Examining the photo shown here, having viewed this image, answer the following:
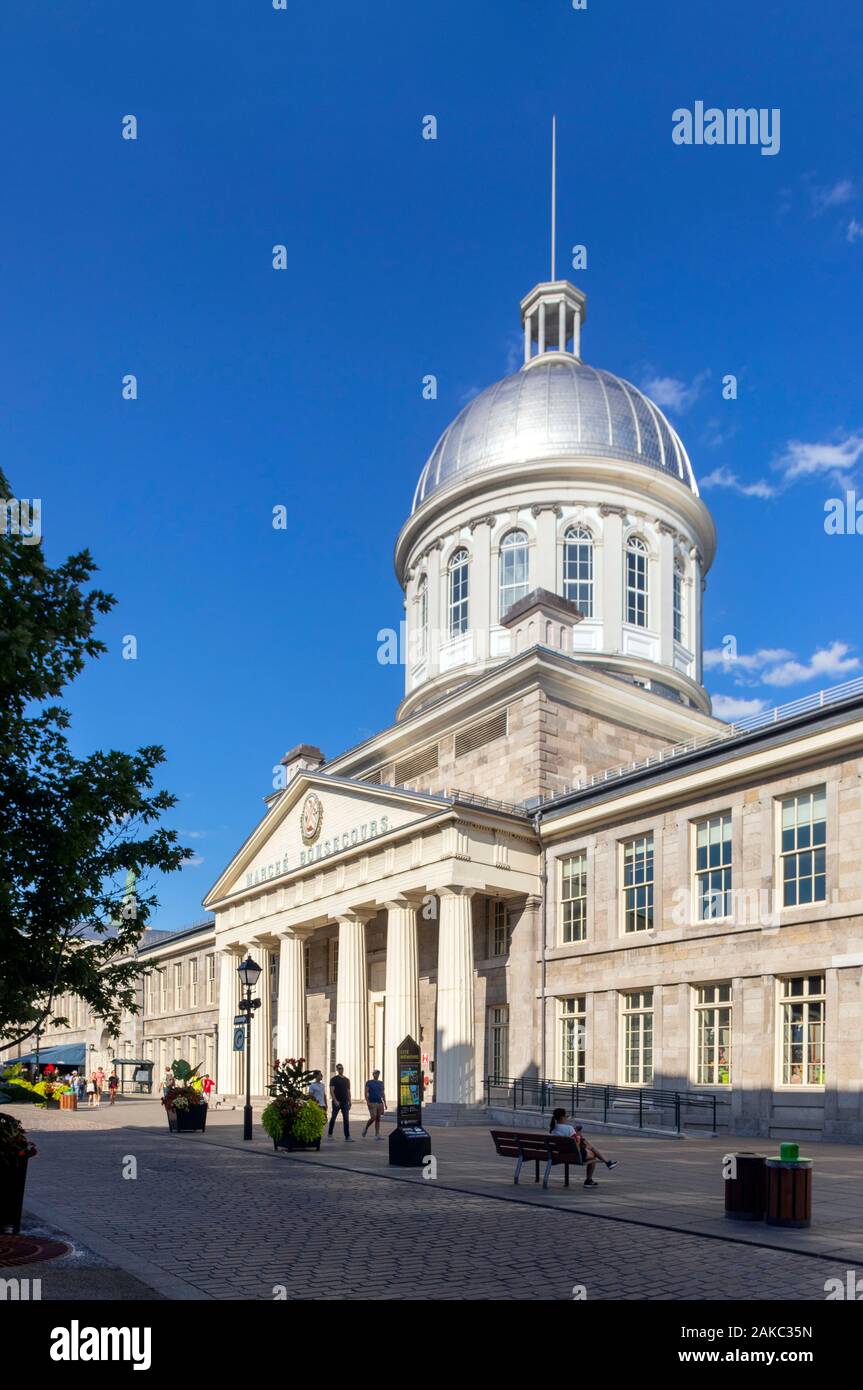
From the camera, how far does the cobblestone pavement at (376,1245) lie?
10094 millimetres

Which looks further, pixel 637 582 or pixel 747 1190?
pixel 637 582

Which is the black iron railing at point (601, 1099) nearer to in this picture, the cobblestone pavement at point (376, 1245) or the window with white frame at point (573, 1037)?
the window with white frame at point (573, 1037)

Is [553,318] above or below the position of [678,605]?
above

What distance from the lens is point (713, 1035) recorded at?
101 feet

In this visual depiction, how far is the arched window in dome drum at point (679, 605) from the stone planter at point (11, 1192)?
44.2 m

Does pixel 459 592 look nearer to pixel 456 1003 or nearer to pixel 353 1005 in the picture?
pixel 353 1005

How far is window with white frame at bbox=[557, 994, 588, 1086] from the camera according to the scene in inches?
1391

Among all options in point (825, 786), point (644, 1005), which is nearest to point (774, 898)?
point (825, 786)

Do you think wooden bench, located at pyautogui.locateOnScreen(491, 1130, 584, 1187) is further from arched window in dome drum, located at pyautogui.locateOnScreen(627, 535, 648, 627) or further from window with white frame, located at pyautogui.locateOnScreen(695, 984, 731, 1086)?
arched window in dome drum, located at pyautogui.locateOnScreen(627, 535, 648, 627)

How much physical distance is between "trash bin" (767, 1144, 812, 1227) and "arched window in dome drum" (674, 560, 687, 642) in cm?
4105

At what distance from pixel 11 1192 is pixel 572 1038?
1016 inches

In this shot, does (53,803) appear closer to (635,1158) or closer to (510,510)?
(635,1158)

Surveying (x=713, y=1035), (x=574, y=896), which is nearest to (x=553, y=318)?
(x=574, y=896)

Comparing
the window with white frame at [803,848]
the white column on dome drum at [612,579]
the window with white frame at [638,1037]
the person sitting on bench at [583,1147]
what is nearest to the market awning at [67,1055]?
the white column on dome drum at [612,579]
